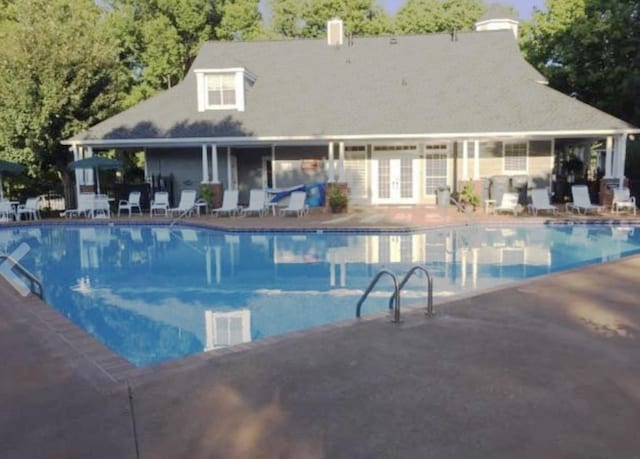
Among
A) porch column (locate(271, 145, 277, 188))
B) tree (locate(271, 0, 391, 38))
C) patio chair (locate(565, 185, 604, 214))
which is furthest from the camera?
tree (locate(271, 0, 391, 38))

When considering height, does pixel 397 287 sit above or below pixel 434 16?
below

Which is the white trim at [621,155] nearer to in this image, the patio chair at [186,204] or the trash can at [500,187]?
the trash can at [500,187]

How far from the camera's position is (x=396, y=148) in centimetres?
2145

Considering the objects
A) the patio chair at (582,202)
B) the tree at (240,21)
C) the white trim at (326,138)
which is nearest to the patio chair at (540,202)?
the patio chair at (582,202)

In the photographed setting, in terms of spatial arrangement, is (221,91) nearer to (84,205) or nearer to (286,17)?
(84,205)

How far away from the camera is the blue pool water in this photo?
25.4 ft

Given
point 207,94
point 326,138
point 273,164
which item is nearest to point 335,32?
point 207,94

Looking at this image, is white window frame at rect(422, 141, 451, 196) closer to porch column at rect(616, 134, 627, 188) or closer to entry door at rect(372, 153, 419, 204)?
entry door at rect(372, 153, 419, 204)

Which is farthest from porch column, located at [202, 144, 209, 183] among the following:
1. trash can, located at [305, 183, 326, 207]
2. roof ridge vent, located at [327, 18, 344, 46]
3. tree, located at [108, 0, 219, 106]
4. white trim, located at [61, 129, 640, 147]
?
tree, located at [108, 0, 219, 106]

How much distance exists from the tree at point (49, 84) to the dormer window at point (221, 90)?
4.63 m

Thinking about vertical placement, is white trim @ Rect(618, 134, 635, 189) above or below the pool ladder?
above

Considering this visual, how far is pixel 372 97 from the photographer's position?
20875 millimetres

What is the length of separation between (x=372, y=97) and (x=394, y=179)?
3290 millimetres

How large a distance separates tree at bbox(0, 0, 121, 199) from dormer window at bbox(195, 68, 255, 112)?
15.2 feet
